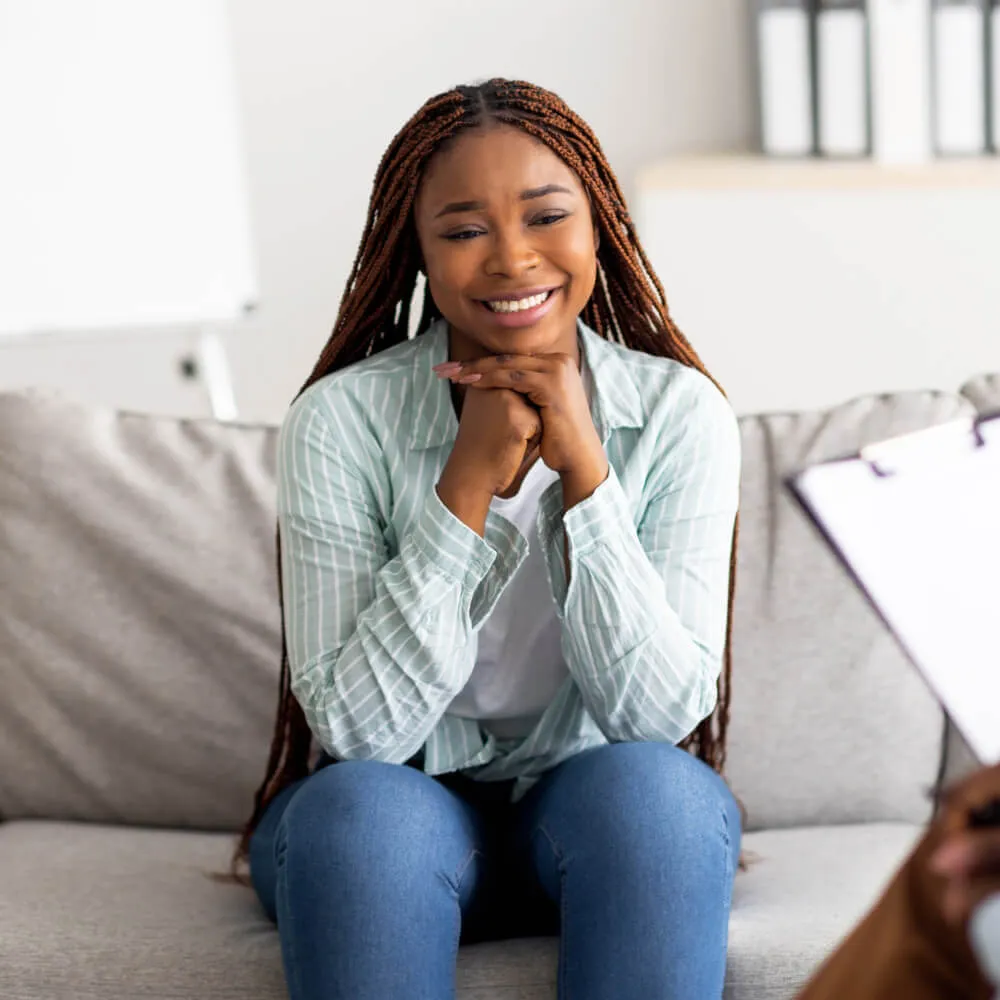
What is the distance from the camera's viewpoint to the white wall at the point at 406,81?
278 centimetres

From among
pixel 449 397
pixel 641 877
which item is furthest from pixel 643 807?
pixel 449 397

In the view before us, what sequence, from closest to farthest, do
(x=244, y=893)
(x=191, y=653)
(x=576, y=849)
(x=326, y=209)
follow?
(x=576, y=849)
(x=244, y=893)
(x=191, y=653)
(x=326, y=209)

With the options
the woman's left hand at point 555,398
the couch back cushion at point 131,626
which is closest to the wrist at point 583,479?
the woman's left hand at point 555,398

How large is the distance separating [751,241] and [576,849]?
56.2 inches

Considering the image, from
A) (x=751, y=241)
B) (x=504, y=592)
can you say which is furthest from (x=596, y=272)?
(x=751, y=241)

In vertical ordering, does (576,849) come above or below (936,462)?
below

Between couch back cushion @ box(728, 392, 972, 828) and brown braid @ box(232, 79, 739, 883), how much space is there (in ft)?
0.18

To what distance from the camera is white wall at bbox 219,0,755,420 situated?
2.78m

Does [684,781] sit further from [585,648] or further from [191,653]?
[191,653]

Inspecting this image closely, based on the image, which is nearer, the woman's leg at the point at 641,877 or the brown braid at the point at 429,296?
the woman's leg at the point at 641,877

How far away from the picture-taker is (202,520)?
160cm

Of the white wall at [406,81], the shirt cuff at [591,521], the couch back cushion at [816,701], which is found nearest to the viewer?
the shirt cuff at [591,521]

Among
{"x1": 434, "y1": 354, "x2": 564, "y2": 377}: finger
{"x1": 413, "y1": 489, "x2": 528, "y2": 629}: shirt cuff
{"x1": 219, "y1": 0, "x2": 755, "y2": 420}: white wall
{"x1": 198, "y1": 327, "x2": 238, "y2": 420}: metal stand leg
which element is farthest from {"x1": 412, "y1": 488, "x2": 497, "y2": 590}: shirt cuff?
{"x1": 219, "y1": 0, "x2": 755, "y2": 420}: white wall

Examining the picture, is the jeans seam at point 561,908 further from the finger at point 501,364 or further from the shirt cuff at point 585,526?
the finger at point 501,364
